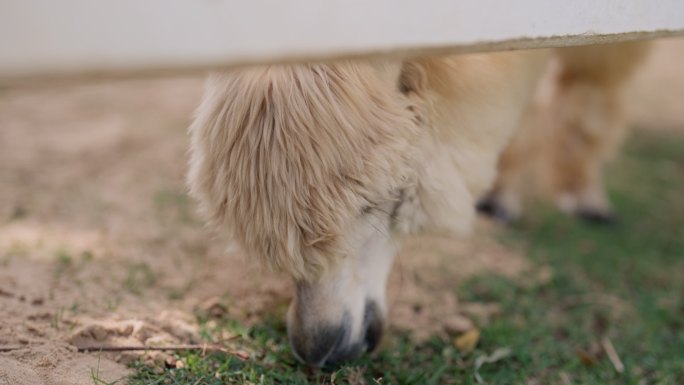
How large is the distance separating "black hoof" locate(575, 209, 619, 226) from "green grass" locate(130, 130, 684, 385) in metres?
0.09

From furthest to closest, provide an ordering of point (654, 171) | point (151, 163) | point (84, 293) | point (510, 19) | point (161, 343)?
point (654, 171) < point (151, 163) < point (84, 293) < point (161, 343) < point (510, 19)

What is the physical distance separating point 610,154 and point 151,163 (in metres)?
3.07

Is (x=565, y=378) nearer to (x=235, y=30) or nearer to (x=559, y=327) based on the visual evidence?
(x=559, y=327)

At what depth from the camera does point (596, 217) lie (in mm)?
4605

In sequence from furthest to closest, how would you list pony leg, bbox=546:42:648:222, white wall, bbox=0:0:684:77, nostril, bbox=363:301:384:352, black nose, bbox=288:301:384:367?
pony leg, bbox=546:42:648:222 < nostril, bbox=363:301:384:352 < black nose, bbox=288:301:384:367 < white wall, bbox=0:0:684:77

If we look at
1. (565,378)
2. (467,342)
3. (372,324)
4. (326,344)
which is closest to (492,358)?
(467,342)

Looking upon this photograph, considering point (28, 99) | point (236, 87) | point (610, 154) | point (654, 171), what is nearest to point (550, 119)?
point (610, 154)

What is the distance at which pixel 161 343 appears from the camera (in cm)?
216

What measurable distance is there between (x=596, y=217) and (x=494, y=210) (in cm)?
77

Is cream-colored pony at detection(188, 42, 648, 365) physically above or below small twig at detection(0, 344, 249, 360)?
above

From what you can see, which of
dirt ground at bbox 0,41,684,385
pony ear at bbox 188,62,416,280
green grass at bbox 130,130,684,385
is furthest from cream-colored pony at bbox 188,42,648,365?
dirt ground at bbox 0,41,684,385

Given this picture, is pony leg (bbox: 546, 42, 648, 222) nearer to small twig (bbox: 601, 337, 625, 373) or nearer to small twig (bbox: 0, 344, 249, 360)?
small twig (bbox: 601, 337, 625, 373)

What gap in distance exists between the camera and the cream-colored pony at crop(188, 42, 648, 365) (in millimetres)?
1920

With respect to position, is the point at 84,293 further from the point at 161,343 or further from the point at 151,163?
the point at 151,163
